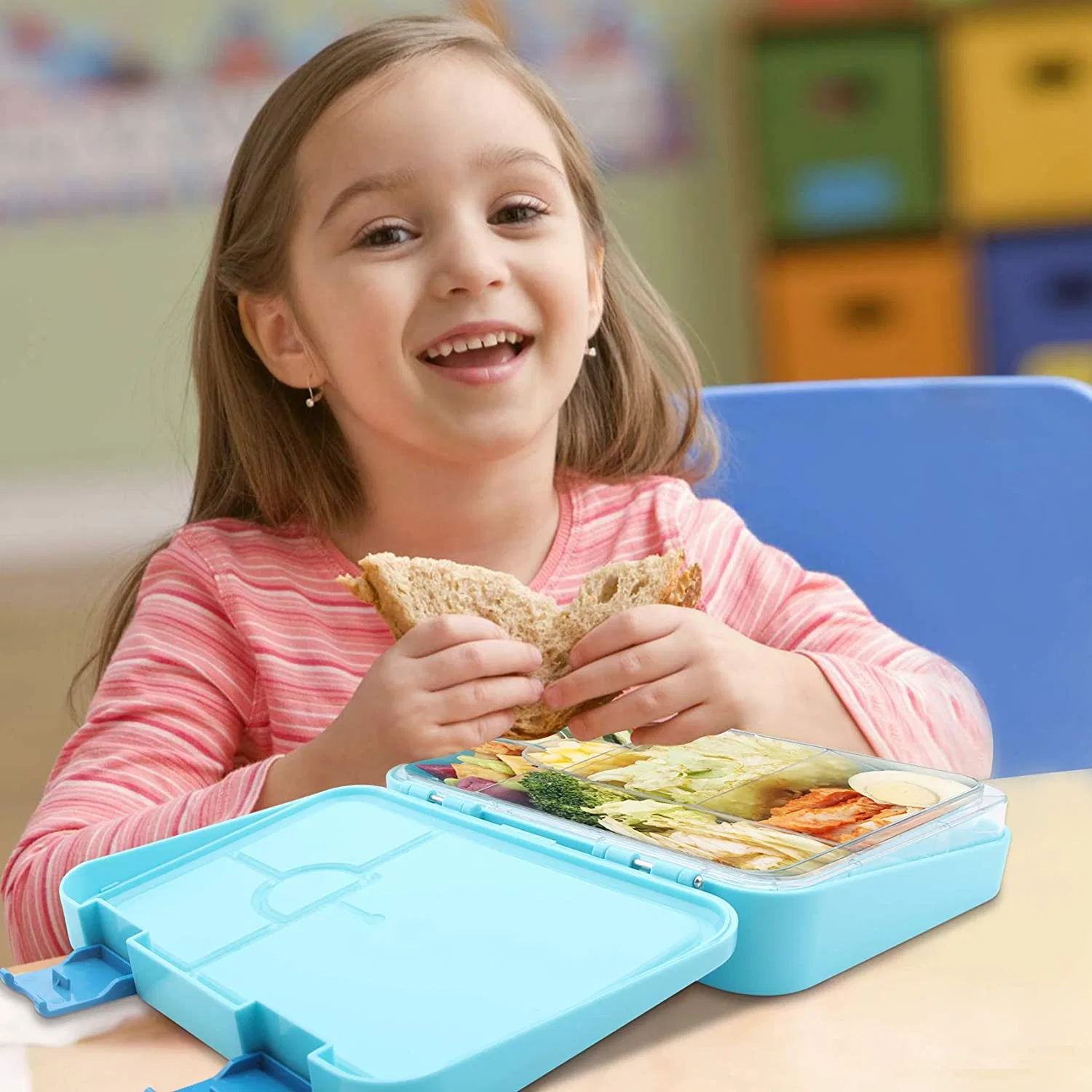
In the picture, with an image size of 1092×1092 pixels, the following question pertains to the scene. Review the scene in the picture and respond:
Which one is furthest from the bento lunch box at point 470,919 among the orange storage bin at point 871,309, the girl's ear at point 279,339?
the orange storage bin at point 871,309

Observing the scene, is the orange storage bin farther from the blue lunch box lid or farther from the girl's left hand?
the blue lunch box lid

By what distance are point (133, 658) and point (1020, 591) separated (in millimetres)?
646

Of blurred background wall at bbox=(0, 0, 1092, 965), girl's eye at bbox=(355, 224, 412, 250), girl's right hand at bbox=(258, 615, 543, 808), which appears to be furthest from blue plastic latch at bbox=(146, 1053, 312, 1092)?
blurred background wall at bbox=(0, 0, 1092, 965)

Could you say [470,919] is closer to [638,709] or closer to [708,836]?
[708,836]

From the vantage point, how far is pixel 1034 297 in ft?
11.2

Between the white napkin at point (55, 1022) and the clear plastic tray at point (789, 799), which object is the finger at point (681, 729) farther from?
the white napkin at point (55, 1022)

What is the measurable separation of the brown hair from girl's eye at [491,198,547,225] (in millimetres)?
95

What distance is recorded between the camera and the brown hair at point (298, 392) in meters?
1.09

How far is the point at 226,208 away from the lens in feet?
3.88

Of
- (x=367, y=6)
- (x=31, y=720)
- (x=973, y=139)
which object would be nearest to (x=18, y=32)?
(x=367, y=6)

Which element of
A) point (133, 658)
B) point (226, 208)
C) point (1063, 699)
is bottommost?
point (1063, 699)

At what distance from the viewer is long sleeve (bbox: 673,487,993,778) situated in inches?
38.2

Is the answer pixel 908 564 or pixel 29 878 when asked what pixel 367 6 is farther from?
pixel 29 878

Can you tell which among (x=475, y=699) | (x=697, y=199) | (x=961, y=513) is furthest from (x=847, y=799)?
(x=697, y=199)
